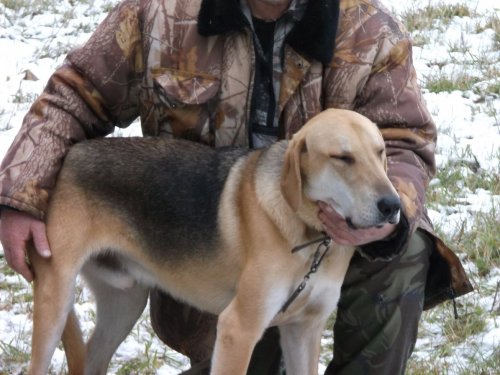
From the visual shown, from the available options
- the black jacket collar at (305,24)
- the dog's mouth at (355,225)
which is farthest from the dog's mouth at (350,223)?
the black jacket collar at (305,24)

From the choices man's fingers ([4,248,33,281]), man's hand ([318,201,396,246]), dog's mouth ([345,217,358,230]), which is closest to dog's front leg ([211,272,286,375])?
man's hand ([318,201,396,246])

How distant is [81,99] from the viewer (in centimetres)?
473

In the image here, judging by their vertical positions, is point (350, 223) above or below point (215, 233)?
above

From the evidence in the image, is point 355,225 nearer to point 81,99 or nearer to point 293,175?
point 293,175

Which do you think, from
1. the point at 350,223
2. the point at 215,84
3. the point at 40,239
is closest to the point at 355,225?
the point at 350,223

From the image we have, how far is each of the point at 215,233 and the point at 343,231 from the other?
0.62 metres

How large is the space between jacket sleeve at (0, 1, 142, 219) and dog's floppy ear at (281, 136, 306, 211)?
A: 1.07m

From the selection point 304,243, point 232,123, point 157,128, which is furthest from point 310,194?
point 157,128

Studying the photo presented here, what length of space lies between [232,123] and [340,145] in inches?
40.7

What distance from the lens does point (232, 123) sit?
4.74 meters

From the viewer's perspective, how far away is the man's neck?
4551 mm

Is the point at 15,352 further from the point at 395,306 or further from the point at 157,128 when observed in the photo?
the point at 395,306

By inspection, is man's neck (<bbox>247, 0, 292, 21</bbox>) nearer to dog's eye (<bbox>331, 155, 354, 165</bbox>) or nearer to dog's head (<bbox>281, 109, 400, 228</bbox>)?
dog's head (<bbox>281, 109, 400, 228</bbox>)

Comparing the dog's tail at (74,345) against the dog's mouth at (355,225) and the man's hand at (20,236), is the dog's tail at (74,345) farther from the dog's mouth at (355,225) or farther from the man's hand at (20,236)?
the dog's mouth at (355,225)
